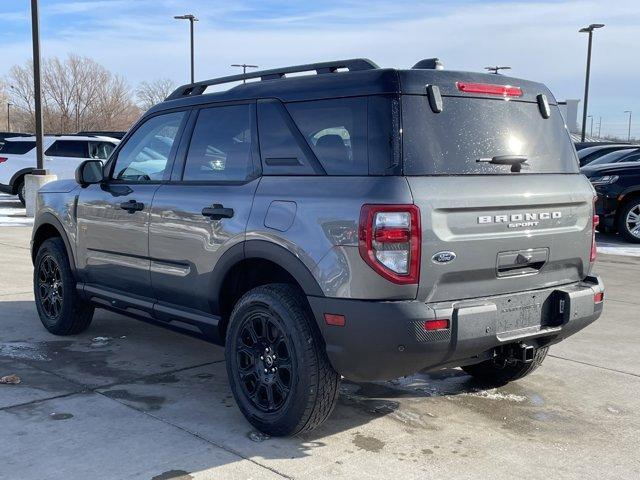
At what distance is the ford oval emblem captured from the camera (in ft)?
11.3

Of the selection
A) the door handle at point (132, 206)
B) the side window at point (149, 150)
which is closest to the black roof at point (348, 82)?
the side window at point (149, 150)

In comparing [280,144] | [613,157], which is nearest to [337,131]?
[280,144]

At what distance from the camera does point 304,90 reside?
3994 millimetres

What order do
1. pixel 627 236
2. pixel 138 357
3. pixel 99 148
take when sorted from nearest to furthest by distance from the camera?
pixel 138 357 → pixel 627 236 → pixel 99 148

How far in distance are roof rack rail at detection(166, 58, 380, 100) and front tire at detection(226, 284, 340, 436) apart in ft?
3.98

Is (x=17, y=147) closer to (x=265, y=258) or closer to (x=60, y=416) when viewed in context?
(x=60, y=416)

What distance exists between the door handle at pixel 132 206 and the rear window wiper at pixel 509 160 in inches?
90.2

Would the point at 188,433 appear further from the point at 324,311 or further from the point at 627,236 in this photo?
the point at 627,236

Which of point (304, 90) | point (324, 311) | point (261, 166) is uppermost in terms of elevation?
point (304, 90)

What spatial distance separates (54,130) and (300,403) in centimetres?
6659

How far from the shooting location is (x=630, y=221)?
1248cm

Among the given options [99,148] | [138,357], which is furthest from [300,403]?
[99,148]

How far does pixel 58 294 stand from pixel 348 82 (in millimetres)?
3457

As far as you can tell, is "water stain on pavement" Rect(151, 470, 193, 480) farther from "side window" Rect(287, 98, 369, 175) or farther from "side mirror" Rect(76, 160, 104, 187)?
"side mirror" Rect(76, 160, 104, 187)
